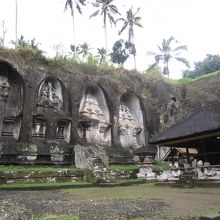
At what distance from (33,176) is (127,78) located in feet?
49.1

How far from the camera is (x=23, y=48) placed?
888 inches

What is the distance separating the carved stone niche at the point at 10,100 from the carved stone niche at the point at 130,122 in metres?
8.81

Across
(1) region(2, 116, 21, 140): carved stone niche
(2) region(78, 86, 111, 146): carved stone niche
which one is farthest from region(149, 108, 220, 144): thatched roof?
(1) region(2, 116, 21, 140): carved stone niche

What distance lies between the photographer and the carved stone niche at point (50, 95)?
22.7m

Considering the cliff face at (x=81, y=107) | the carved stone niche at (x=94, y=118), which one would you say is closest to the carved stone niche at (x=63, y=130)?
the cliff face at (x=81, y=107)

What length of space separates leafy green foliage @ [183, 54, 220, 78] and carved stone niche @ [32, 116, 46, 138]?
27135 millimetres

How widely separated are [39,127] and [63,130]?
75.1 inches

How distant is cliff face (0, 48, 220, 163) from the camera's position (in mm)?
20969

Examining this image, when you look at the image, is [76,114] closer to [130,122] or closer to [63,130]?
[63,130]

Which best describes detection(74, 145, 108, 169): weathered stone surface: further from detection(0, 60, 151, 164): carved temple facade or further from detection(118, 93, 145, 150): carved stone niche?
detection(118, 93, 145, 150): carved stone niche

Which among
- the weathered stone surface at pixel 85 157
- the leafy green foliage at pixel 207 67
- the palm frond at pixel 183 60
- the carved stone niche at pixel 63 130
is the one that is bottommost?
the weathered stone surface at pixel 85 157

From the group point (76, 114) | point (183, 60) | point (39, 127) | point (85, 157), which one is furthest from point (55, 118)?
point (183, 60)

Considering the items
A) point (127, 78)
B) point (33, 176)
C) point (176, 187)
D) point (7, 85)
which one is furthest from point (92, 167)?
point (127, 78)

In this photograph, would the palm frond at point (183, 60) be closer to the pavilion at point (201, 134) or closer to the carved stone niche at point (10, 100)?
the carved stone niche at point (10, 100)
